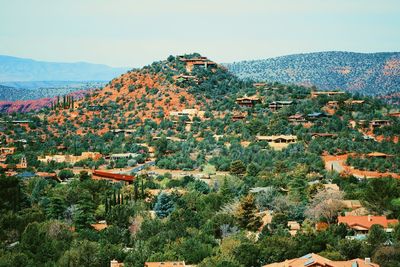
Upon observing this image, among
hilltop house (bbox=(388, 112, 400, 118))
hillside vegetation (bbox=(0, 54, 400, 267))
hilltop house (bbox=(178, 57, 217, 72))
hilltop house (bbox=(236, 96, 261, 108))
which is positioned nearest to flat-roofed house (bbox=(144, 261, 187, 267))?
hillside vegetation (bbox=(0, 54, 400, 267))

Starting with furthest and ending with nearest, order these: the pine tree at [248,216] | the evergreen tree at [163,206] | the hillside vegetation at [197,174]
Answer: the evergreen tree at [163,206] < the pine tree at [248,216] < the hillside vegetation at [197,174]

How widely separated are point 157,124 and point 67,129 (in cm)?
904

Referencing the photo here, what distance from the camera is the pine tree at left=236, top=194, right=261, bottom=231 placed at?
47344mm

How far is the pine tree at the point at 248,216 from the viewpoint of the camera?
4734 cm

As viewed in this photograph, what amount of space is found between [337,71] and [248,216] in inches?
4715

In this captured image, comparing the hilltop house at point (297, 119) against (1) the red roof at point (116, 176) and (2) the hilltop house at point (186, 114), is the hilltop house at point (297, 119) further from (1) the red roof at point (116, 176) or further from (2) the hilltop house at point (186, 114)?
(1) the red roof at point (116, 176)

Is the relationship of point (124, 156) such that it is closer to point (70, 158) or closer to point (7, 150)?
point (70, 158)

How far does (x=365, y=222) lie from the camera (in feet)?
147

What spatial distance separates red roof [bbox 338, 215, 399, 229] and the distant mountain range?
331ft

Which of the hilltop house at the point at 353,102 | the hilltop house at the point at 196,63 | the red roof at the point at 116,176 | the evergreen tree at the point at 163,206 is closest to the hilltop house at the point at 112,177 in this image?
the red roof at the point at 116,176

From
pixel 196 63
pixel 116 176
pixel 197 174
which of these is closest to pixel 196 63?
pixel 196 63

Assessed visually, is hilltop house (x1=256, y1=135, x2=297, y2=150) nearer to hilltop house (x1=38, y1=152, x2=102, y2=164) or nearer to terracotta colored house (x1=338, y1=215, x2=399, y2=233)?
hilltop house (x1=38, y1=152, x2=102, y2=164)

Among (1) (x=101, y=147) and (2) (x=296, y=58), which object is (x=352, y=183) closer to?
(1) (x=101, y=147)

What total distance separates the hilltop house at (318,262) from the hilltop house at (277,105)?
157 feet
